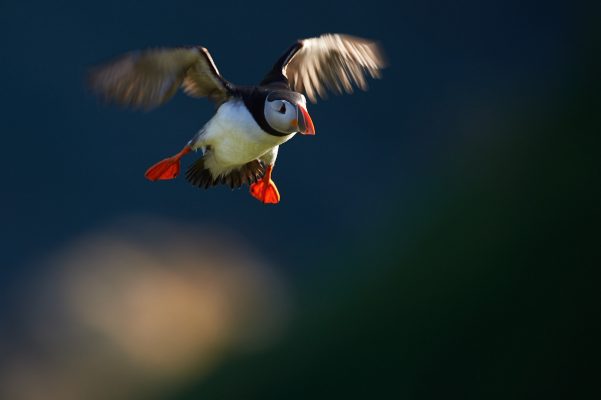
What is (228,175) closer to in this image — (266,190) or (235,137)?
(266,190)

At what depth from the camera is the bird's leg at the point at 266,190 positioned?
10.5 ft

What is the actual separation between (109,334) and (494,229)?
6.64 feet

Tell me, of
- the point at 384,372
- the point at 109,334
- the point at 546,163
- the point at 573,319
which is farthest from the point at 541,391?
the point at 109,334

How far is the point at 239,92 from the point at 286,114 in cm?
28

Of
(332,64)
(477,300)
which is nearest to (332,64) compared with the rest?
(332,64)

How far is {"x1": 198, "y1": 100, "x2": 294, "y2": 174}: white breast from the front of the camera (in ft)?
9.17

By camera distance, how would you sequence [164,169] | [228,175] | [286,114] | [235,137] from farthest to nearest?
[228,175], [164,169], [235,137], [286,114]

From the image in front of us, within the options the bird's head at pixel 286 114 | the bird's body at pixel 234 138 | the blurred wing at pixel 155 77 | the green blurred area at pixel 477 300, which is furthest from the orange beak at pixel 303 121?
the green blurred area at pixel 477 300

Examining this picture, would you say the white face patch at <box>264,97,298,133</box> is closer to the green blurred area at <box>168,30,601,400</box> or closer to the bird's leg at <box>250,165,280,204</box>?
the bird's leg at <box>250,165,280,204</box>

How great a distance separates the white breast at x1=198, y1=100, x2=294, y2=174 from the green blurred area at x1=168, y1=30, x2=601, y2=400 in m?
1.09

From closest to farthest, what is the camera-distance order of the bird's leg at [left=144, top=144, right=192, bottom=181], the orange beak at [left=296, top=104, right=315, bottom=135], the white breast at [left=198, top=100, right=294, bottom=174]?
1. the orange beak at [left=296, top=104, right=315, bottom=135]
2. the white breast at [left=198, top=100, right=294, bottom=174]
3. the bird's leg at [left=144, top=144, right=192, bottom=181]

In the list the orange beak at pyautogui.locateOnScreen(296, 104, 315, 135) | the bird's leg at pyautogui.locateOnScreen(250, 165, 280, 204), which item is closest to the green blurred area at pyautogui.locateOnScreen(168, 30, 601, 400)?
the bird's leg at pyautogui.locateOnScreen(250, 165, 280, 204)

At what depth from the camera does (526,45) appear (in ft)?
24.1

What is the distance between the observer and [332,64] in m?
3.27
